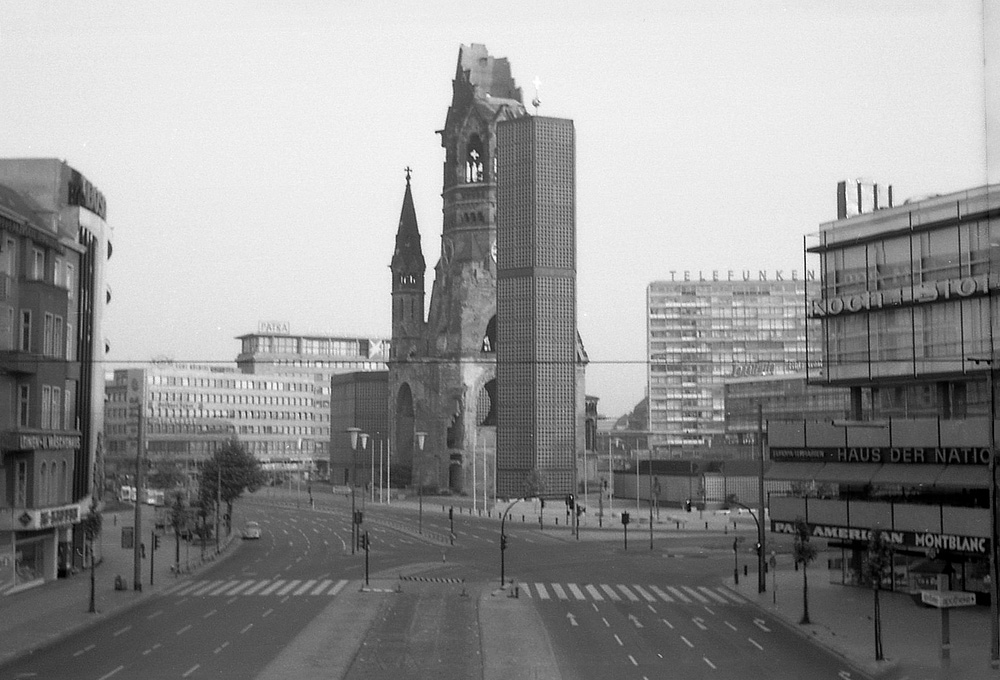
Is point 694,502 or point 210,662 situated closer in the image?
point 210,662

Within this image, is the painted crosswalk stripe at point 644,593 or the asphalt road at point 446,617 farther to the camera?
the painted crosswalk stripe at point 644,593

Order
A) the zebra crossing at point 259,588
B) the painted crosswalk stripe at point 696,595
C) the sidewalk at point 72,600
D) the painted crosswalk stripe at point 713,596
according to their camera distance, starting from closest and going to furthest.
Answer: the sidewalk at point 72,600 → the painted crosswalk stripe at point 713,596 → the painted crosswalk stripe at point 696,595 → the zebra crossing at point 259,588

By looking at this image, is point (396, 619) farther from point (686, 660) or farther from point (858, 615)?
point (858, 615)

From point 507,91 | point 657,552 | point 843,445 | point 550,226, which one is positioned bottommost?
point 657,552

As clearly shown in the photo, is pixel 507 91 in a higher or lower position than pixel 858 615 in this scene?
higher

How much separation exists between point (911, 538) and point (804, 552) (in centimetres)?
529

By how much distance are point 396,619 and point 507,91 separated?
459ft

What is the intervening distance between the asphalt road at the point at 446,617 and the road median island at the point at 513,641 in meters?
0.52

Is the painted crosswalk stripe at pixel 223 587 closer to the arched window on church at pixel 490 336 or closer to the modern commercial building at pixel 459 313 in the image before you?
the modern commercial building at pixel 459 313

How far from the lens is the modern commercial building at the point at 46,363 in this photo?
63.6m

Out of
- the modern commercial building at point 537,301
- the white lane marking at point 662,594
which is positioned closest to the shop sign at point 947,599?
the white lane marking at point 662,594

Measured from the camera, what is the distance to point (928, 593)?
43.4 metres

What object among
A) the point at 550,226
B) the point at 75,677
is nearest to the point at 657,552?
the point at 75,677

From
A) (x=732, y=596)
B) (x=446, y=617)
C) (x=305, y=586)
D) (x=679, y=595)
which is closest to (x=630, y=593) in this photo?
(x=679, y=595)
